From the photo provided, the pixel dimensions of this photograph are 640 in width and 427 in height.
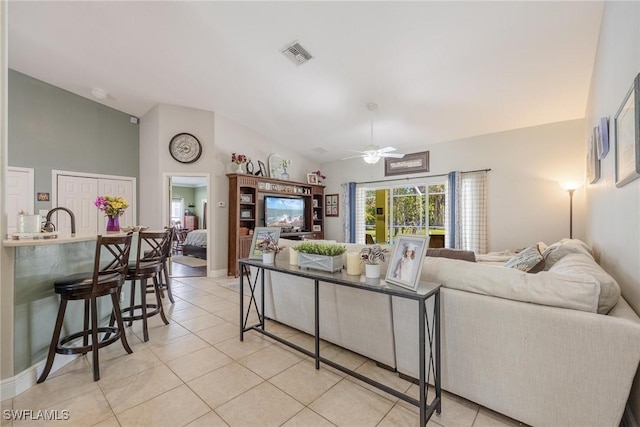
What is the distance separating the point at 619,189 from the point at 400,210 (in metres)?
4.62

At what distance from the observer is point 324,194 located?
766 cm

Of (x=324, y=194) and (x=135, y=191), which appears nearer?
(x=135, y=191)

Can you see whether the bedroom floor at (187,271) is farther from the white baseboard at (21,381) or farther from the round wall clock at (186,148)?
the white baseboard at (21,381)

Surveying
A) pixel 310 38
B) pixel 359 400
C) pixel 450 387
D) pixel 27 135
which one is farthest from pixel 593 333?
pixel 27 135

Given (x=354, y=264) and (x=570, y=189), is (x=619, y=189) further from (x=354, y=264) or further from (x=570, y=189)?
A: (x=570, y=189)

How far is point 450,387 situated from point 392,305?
0.60m

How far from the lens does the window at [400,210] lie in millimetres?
5887

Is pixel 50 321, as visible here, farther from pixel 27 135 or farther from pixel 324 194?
pixel 324 194

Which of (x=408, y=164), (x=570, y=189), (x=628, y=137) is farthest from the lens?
(x=408, y=164)

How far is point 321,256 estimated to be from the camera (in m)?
2.09

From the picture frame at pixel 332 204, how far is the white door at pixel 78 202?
5161mm

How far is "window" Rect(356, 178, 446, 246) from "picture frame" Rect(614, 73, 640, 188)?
3.80m

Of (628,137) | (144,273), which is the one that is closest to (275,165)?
(144,273)

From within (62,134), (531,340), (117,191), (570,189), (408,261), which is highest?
(62,134)
